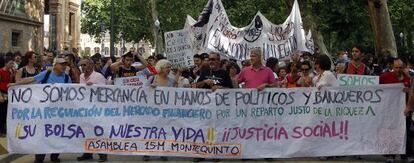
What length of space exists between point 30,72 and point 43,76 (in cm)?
194

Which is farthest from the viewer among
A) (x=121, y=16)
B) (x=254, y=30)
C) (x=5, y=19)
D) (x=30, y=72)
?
(x=121, y=16)

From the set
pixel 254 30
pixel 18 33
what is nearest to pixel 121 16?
pixel 18 33

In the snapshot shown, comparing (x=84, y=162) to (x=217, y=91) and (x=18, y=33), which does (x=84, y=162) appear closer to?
(x=217, y=91)

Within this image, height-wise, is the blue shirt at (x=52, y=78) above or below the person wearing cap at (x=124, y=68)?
below

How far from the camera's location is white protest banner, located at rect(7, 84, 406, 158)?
9750 mm

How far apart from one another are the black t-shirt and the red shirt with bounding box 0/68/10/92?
14.8ft

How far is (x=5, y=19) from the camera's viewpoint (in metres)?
31.1

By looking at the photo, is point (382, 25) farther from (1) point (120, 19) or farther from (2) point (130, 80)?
(1) point (120, 19)

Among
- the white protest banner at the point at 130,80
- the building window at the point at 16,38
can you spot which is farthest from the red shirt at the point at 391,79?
the building window at the point at 16,38

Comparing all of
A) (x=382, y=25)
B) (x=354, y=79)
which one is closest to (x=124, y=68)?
(x=354, y=79)

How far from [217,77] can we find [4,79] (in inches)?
191

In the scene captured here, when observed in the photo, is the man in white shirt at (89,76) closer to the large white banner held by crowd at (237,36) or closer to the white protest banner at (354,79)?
the white protest banner at (354,79)

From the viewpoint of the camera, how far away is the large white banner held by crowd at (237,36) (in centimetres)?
1430

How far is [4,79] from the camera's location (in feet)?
42.4
